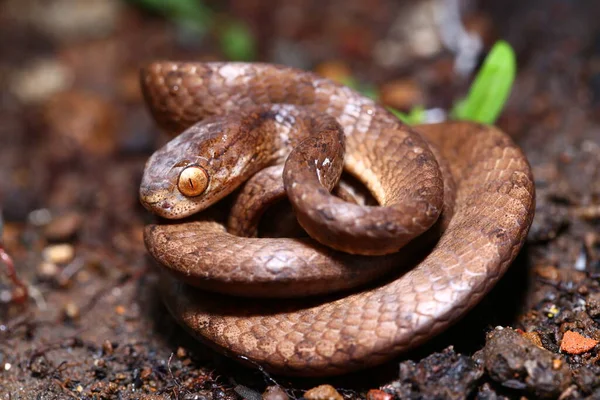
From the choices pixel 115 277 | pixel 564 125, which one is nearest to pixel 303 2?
pixel 564 125

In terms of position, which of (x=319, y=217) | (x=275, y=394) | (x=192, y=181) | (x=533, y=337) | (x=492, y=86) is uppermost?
(x=492, y=86)

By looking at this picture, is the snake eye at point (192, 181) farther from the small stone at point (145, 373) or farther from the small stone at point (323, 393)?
the small stone at point (323, 393)

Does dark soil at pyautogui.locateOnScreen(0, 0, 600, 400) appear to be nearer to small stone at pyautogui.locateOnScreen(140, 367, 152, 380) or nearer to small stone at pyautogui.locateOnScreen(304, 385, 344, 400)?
small stone at pyautogui.locateOnScreen(140, 367, 152, 380)

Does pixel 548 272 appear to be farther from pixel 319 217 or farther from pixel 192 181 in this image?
pixel 192 181

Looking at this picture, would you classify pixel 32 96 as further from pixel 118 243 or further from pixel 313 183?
pixel 313 183

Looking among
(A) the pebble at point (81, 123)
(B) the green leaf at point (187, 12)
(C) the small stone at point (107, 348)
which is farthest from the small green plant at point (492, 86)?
(B) the green leaf at point (187, 12)

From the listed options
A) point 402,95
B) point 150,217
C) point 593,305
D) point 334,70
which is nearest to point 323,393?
point 593,305

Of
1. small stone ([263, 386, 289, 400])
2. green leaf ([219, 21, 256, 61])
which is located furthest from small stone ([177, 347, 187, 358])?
A: green leaf ([219, 21, 256, 61])
